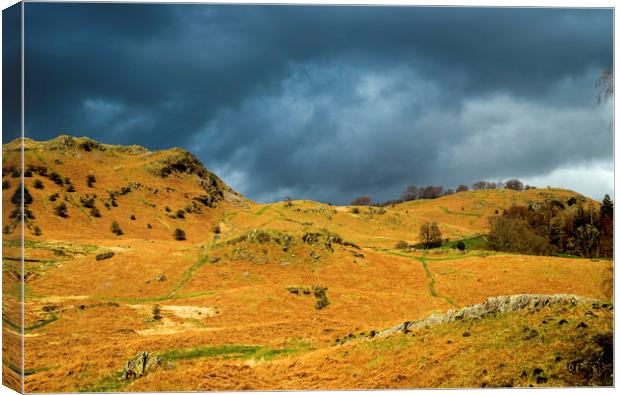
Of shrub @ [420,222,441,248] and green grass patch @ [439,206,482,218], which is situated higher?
green grass patch @ [439,206,482,218]

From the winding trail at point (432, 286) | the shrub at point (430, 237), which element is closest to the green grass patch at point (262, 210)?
the shrub at point (430, 237)

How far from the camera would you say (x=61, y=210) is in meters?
31.6

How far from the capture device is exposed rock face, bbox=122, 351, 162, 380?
11.6 metres

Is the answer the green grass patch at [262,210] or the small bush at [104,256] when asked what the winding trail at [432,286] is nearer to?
the small bush at [104,256]

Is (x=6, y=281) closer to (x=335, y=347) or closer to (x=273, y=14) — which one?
(x=335, y=347)

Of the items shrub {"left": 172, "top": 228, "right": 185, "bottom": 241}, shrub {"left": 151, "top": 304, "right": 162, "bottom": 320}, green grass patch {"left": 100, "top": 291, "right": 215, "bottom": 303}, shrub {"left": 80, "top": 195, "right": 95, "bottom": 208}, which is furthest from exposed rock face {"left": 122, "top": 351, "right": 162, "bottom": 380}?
shrub {"left": 80, "top": 195, "right": 95, "bottom": 208}

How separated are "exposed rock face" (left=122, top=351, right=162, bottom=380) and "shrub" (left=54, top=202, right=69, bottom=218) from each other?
22.6 metres

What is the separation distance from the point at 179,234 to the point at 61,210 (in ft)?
30.2

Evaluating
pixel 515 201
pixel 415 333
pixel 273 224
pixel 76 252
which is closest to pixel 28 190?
pixel 76 252

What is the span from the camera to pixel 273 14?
13.9m

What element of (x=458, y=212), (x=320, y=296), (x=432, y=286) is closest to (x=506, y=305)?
(x=432, y=286)

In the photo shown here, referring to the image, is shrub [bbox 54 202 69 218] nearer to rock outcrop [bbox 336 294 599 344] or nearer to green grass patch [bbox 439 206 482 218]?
rock outcrop [bbox 336 294 599 344]

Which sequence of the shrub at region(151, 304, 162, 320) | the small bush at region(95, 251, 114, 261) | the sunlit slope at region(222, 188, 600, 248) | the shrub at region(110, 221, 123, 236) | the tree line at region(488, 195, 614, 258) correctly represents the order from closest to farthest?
1. the shrub at region(151, 304, 162, 320)
2. the small bush at region(95, 251, 114, 261)
3. the tree line at region(488, 195, 614, 258)
4. the shrub at region(110, 221, 123, 236)
5. the sunlit slope at region(222, 188, 600, 248)

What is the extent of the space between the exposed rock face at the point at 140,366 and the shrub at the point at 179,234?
26543 millimetres
